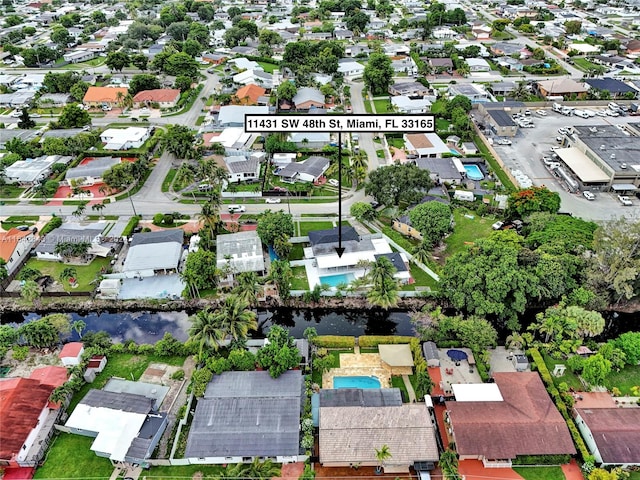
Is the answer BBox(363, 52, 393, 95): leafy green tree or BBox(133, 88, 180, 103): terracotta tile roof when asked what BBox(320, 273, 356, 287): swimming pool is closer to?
BBox(363, 52, 393, 95): leafy green tree

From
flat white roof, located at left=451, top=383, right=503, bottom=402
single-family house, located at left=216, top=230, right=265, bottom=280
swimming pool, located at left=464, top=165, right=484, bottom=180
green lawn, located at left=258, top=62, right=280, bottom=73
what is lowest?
green lawn, located at left=258, top=62, right=280, bottom=73

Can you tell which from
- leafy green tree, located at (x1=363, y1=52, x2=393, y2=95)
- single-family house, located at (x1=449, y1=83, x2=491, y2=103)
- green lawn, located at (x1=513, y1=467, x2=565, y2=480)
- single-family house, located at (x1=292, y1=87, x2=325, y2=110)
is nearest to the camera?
green lawn, located at (x1=513, y1=467, x2=565, y2=480)

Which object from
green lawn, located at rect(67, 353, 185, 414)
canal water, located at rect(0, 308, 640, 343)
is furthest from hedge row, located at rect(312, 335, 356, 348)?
green lawn, located at rect(67, 353, 185, 414)

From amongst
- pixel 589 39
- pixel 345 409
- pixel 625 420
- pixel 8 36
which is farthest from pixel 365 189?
pixel 8 36

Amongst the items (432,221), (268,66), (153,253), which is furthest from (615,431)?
(268,66)

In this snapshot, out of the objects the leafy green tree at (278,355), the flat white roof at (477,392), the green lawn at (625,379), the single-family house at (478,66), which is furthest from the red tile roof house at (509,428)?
the single-family house at (478,66)
